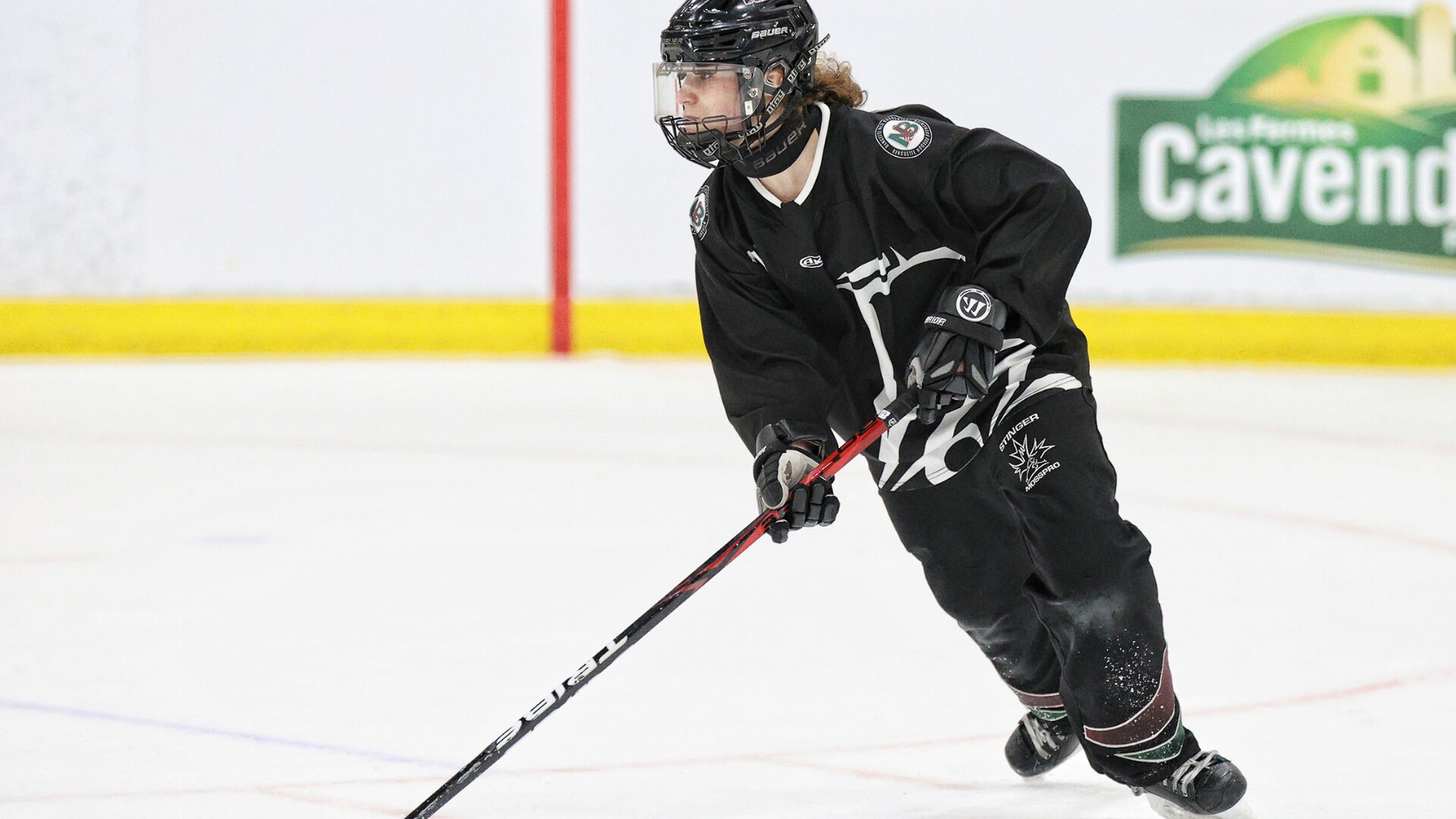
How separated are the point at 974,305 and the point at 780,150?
13.0 inches

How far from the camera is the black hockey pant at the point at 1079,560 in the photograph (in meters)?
2.56

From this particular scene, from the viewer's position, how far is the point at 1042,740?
2898mm

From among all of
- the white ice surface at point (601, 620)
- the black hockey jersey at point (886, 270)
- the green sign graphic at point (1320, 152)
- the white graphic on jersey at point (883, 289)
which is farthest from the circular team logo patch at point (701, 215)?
the green sign graphic at point (1320, 152)

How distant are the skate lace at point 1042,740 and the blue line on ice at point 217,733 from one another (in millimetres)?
796

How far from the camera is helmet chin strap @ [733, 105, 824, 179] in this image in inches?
105

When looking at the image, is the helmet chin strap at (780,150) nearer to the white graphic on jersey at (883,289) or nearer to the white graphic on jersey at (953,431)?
the white graphic on jersey at (883,289)

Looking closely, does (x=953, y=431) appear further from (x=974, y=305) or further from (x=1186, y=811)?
(x=1186, y=811)

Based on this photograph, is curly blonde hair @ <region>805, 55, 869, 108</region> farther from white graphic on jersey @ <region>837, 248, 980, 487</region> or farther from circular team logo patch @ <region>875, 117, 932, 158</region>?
white graphic on jersey @ <region>837, 248, 980, 487</region>

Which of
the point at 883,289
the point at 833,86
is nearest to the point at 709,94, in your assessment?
the point at 833,86

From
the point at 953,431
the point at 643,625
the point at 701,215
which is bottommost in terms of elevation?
the point at 643,625

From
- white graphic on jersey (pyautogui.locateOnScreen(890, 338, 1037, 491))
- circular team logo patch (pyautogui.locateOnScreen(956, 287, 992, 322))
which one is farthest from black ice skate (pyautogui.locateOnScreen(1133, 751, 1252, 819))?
circular team logo patch (pyautogui.locateOnScreen(956, 287, 992, 322))

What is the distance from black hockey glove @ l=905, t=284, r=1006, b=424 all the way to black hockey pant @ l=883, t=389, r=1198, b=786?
0.12 metres

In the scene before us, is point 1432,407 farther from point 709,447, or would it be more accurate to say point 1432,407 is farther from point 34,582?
point 34,582

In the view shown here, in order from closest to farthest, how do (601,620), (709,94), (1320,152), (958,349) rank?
(958,349) → (709,94) → (601,620) → (1320,152)
